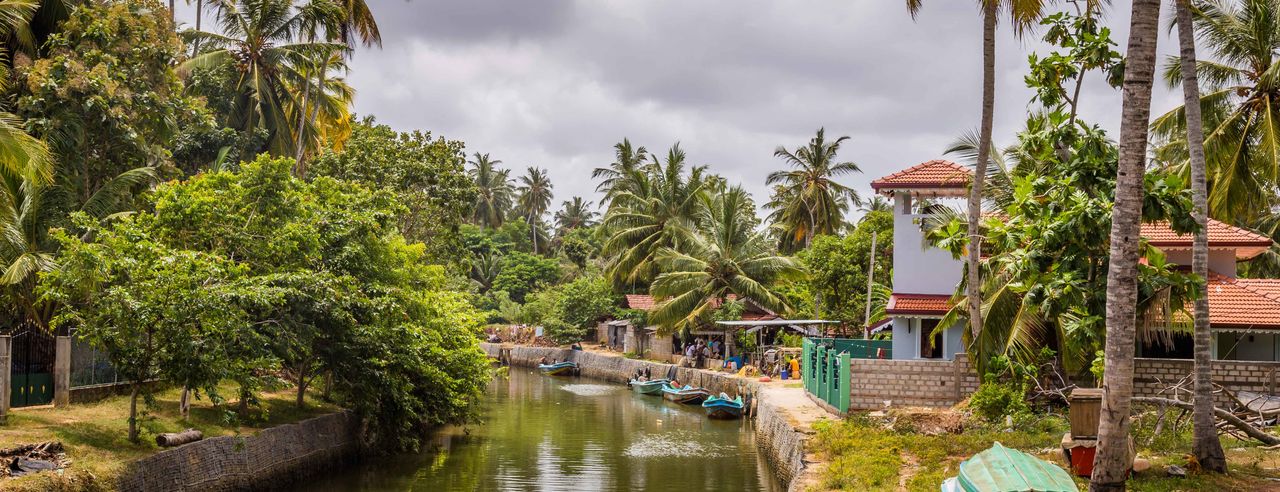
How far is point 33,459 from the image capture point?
13.8 metres

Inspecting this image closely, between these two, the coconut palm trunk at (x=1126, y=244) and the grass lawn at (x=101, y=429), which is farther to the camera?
the grass lawn at (x=101, y=429)

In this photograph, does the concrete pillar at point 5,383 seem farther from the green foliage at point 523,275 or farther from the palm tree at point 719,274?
the green foliage at point 523,275

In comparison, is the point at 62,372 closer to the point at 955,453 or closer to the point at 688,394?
the point at 955,453

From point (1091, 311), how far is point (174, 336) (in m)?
13.8

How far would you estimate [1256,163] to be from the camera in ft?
78.4

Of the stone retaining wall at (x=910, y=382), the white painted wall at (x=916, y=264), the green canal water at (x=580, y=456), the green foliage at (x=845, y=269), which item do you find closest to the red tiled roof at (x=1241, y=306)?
the stone retaining wall at (x=910, y=382)

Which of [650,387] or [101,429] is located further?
[650,387]

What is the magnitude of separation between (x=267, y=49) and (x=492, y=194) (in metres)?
63.6

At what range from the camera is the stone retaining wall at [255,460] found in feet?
52.1

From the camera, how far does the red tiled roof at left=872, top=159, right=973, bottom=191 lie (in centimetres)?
2573

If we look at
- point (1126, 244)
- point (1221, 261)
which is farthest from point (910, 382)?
point (1126, 244)

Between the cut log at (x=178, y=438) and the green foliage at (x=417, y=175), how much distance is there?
17777 millimetres

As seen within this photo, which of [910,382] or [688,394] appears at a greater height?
[910,382]

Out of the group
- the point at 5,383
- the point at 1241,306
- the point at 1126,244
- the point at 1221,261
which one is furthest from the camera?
the point at 1221,261
